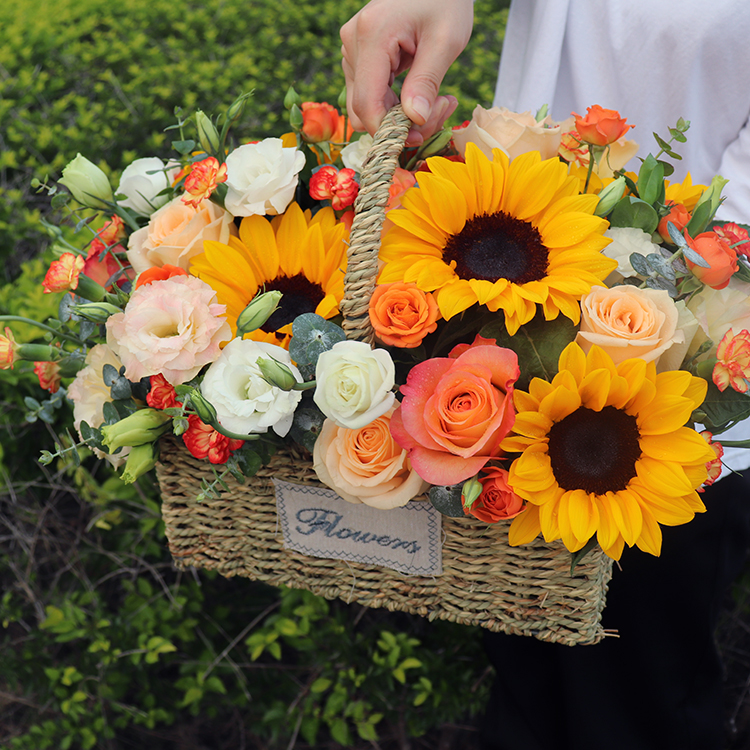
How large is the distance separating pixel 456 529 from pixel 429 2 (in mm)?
616

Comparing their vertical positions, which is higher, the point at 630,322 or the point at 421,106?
the point at 421,106

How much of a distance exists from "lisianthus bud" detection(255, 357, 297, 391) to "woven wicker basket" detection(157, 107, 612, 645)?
78 millimetres

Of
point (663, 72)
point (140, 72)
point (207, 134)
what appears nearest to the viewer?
point (207, 134)

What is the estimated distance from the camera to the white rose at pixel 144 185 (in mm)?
788

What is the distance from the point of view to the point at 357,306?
24.0 inches

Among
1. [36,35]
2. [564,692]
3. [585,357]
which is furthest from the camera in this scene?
[36,35]

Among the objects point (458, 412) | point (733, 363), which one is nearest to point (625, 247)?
point (733, 363)

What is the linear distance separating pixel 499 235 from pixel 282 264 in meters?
0.25

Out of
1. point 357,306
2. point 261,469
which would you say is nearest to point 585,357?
point 357,306

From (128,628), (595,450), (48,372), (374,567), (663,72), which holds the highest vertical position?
(663,72)

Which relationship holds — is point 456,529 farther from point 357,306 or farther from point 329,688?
point 329,688

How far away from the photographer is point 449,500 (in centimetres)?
61

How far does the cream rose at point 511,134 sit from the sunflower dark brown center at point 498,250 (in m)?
0.10

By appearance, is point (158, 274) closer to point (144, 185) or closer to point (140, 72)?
point (144, 185)
